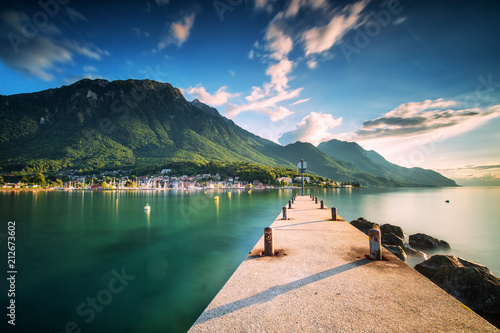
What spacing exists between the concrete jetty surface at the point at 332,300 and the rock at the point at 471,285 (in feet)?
5.06

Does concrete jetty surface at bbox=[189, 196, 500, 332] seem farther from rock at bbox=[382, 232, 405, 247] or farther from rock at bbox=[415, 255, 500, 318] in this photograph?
rock at bbox=[382, 232, 405, 247]

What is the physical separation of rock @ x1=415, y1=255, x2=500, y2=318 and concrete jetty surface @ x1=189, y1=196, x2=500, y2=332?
1.54 meters

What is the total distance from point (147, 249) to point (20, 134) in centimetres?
20622

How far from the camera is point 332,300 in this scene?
4609 millimetres

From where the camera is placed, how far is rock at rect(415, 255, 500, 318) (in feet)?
19.4

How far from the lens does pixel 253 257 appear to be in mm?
7891

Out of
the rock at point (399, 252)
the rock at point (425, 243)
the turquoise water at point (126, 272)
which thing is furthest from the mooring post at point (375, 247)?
the rock at point (425, 243)

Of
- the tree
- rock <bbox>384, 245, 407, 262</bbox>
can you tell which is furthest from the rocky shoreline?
the tree

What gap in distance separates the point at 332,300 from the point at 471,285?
5.13 metres

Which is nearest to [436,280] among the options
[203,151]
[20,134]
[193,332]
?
[193,332]

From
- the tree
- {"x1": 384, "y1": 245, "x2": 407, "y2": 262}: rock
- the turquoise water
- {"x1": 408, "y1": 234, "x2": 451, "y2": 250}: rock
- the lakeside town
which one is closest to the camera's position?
the turquoise water

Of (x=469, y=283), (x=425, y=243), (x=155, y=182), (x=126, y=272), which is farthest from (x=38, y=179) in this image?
(x=469, y=283)

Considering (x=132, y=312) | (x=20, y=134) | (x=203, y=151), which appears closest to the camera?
(x=132, y=312)

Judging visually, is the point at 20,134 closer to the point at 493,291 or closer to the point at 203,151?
the point at 203,151
